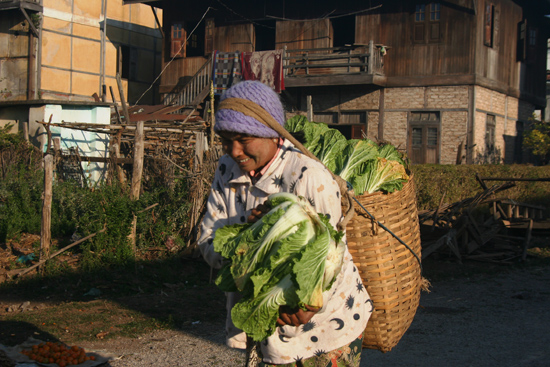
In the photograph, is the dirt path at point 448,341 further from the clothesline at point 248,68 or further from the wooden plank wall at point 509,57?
the wooden plank wall at point 509,57

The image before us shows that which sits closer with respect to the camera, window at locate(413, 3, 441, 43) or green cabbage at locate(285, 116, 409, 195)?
green cabbage at locate(285, 116, 409, 195)

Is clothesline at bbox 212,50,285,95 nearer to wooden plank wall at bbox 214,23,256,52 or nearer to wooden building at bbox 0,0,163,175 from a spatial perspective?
wooden plank wall at bbox 214,23,256,52

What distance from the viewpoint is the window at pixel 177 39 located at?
2350 cm

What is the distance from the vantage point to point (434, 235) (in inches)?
409

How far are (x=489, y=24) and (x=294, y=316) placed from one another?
67.9 ft

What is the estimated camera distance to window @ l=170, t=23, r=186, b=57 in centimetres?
2350

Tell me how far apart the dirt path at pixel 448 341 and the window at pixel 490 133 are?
13756 millimetres

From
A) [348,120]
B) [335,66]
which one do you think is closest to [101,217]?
[335,66]

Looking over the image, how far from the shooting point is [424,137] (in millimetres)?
19891

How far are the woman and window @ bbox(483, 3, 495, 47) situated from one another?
19591 mm

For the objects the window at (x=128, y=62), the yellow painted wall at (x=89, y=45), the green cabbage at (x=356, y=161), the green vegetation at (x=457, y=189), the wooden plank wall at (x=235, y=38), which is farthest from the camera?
the window at (x=128, y=62)

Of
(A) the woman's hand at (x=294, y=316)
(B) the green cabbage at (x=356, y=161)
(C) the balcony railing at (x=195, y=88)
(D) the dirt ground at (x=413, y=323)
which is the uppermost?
(C) the balcony railing at (x=195, y=88)

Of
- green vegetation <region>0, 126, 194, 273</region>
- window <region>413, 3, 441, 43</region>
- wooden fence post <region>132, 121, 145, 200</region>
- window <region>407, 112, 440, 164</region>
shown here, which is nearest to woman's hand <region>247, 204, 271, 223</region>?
green vegetation <region>0, 126, 194, 273</region>

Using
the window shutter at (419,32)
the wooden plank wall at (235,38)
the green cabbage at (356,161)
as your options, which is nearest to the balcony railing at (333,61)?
the window shutter at (419,32)
